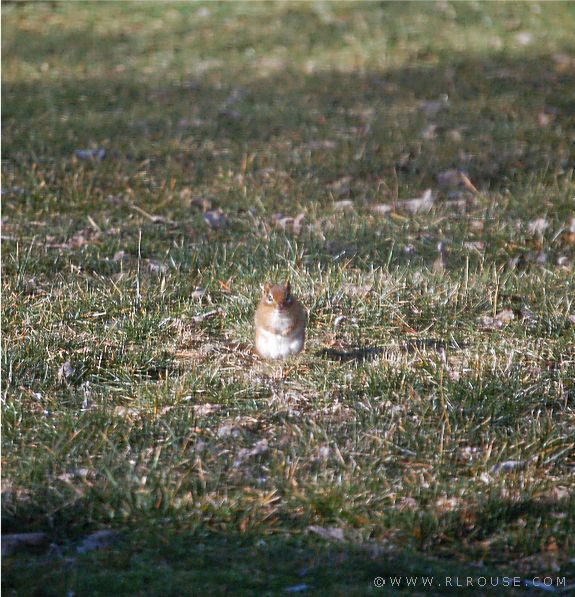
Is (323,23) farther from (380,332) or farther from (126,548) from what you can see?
(126,548)

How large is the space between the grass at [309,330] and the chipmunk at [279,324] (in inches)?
4.4

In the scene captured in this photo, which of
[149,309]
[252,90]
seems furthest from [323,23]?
[149,309]

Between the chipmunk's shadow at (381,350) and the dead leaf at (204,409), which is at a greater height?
the chipmunk's shadow at (381,350)

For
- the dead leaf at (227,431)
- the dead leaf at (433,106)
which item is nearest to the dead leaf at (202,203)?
the dead leaf at (433,106)

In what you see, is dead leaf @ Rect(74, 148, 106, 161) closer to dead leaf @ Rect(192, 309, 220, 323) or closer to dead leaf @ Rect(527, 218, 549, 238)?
dead leaf @ Rect(192, 309, 220, 323)

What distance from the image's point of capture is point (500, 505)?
3750 mm

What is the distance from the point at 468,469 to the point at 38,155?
5.33 metres

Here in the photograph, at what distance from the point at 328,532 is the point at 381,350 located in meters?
1.65

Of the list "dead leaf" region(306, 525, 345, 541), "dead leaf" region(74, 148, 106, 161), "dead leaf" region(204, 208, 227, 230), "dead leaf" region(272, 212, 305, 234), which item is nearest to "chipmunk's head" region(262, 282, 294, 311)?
"dead leaf" region(306, 525, 345, 541)

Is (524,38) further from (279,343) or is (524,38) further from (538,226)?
(279,343)

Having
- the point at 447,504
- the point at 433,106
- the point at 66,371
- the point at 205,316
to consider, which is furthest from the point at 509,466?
the point at 433,106

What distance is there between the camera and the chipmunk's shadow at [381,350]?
5.00 meters

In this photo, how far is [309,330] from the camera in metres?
5.30

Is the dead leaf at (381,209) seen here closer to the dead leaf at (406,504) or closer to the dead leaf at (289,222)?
the dead leaf at (289,222)
